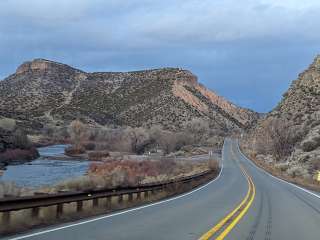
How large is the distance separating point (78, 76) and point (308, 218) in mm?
156404

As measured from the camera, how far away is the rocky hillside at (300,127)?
2361 inches

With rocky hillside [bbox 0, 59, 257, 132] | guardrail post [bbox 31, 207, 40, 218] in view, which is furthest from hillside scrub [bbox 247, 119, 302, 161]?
guardrail post [bbox 31, 207, 40, 218]

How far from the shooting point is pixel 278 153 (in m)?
84.5

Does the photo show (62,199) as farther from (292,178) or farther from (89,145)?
(89,145)

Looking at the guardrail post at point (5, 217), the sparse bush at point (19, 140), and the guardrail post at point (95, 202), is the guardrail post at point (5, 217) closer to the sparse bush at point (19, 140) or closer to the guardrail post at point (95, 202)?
the guardrail post at point (95, 202)

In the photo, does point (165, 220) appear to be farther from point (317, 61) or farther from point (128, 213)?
point (317, 61)

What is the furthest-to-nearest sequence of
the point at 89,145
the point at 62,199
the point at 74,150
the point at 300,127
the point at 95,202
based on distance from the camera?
1. the point at 89,145
2. the point at 74,150
3. the point at 300,127
4. the point at 95,202
5. the point at 62,199

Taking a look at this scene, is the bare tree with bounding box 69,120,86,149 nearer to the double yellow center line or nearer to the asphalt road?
the asphalt road

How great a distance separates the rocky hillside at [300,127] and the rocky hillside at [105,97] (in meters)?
40.0

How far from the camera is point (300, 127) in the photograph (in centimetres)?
7981

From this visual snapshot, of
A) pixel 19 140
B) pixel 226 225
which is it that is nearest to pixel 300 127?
pixel 19 140

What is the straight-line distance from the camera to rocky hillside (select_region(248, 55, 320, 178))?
60.0m

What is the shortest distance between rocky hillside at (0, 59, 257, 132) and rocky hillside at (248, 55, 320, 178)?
39962 mm

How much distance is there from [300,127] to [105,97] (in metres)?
82.6
